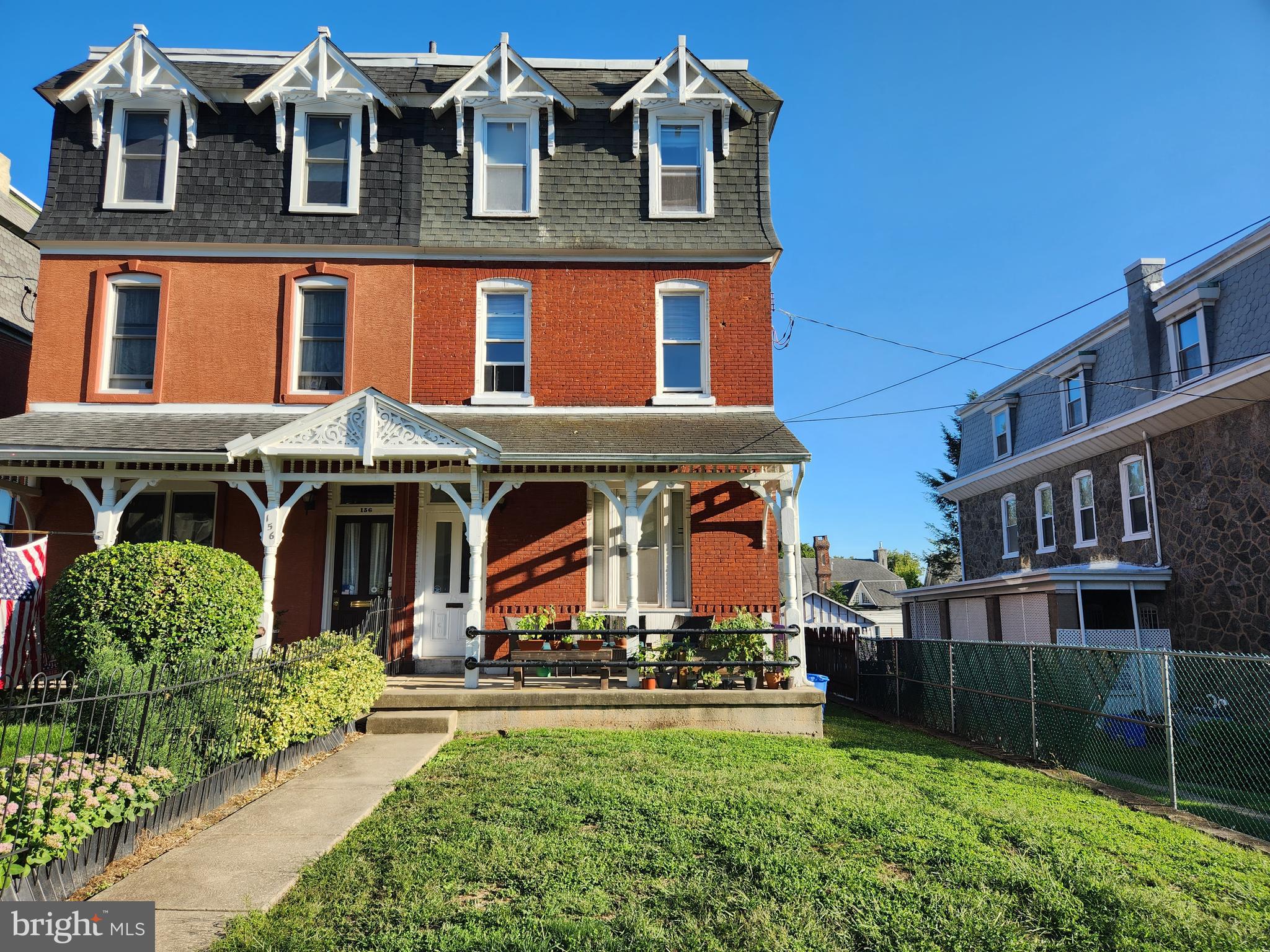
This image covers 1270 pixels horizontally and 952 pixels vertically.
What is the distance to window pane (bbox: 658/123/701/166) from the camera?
1478 cm

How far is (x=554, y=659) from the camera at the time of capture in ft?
37.4

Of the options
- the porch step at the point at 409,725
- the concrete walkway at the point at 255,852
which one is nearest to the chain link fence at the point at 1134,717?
the porch step at the point at 409,725

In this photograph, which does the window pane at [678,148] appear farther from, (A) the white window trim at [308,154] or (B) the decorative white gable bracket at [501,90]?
(A) the white window trim at [308,154]

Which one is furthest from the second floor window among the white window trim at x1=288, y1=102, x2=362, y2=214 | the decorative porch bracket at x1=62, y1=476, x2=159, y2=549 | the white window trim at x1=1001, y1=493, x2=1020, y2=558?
the white window trim at x1=1001, y1=493, x2=1020, y2=558

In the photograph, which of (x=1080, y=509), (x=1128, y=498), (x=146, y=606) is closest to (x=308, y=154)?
(x=146, y=606)

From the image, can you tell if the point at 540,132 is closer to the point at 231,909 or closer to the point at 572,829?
the point at 572,829

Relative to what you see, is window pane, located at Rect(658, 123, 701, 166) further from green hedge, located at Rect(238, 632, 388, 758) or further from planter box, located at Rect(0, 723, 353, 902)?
planter box, located at Rect(0, 723, 353, 902)

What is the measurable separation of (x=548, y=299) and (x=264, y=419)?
4.95m

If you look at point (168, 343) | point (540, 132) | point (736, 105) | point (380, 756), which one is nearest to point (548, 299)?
point (540, 132)

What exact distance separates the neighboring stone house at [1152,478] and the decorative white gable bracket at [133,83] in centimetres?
1883

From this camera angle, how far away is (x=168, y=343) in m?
13.8

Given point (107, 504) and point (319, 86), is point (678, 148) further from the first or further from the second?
point (107, 504)

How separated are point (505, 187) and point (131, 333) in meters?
6.70

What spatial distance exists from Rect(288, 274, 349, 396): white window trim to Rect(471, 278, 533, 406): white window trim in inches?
85.1
